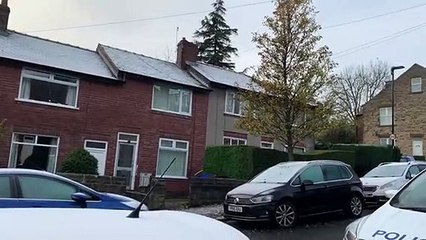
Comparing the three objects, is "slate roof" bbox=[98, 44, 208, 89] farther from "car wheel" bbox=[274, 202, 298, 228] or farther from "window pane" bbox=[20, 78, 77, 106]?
"car wheel" bbox=[274, 202, 298, 228]

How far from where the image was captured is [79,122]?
19.2m

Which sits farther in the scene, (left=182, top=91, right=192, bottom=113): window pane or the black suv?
(left=182, top=91, right=192, bottom=113): window pane

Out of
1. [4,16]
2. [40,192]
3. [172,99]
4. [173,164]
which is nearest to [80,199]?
[40,192]

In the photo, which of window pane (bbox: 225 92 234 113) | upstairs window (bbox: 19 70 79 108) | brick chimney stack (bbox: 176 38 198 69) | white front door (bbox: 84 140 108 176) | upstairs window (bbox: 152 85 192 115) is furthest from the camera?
brick chimney stack (bbox: 176 38 198 69)

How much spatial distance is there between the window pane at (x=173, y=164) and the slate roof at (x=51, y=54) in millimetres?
4482

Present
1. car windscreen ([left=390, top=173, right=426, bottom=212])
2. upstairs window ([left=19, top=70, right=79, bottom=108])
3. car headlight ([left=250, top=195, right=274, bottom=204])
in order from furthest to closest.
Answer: upstairs window ([left=19, top=70, right=79, bottom=108]), car headlight ([left=250, top=195, right=274, bottom=204]), car windscreen ([left=390, top=173, right=426, bottom=212])

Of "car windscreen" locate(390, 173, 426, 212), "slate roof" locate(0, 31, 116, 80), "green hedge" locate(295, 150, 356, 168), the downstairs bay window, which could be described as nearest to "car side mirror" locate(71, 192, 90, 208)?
"car windscreen" locate(390, 173, 426, 212)

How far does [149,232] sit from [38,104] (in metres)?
17.5

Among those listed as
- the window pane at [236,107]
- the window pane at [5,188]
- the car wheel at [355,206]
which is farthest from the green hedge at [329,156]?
the window pane at [5,188]

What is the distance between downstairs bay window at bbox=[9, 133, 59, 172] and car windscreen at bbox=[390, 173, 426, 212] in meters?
15.4

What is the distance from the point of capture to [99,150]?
1966 centimetres

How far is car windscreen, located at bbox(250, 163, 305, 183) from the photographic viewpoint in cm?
1166

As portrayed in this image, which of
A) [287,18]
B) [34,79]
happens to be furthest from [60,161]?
[287,18]

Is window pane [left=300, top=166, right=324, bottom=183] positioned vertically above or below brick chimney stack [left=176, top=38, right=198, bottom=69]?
Answer: below
